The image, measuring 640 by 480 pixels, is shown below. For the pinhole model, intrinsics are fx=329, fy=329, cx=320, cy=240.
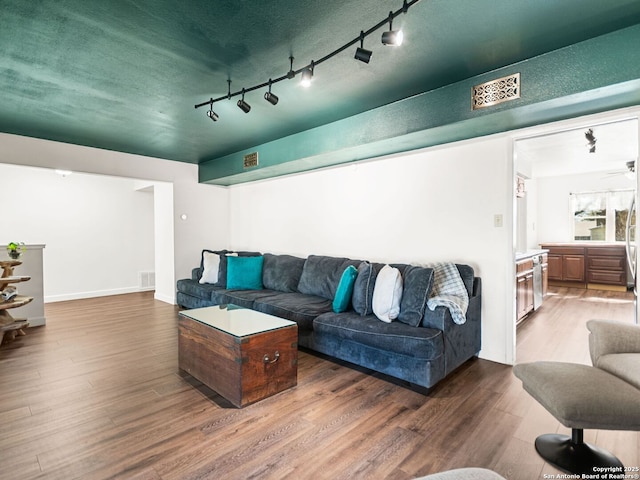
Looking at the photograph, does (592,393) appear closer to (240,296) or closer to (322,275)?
(322,275)

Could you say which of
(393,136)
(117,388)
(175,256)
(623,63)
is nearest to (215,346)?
(117,388)

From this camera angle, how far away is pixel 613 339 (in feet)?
6.47

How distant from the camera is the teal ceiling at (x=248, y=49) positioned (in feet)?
5.80

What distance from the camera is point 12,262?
12.5 feet

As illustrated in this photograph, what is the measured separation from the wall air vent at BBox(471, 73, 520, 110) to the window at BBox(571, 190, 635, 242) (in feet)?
20.1

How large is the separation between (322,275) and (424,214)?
53.7 inches

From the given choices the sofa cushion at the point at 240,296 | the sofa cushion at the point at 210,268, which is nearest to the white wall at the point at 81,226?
the sofa cushion at the point at 210,268

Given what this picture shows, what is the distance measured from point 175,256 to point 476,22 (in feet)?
17.0

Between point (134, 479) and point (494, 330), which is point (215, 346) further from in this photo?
point (494, 330)

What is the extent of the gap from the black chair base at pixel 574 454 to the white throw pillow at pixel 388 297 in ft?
4.07

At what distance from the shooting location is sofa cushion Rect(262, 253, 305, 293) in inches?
169

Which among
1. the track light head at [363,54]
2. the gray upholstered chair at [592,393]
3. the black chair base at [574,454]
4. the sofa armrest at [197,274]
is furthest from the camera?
the sofa armrest at [197,274]

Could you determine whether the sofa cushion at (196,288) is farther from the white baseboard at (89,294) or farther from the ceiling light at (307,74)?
the ceiling light at (307,74)

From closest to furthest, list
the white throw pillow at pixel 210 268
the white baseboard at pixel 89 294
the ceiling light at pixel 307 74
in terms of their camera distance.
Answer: the ceiling light at pixel 307 74
the white throw pillow at pixel 210 268
the white baseboard at pixel 89 294
